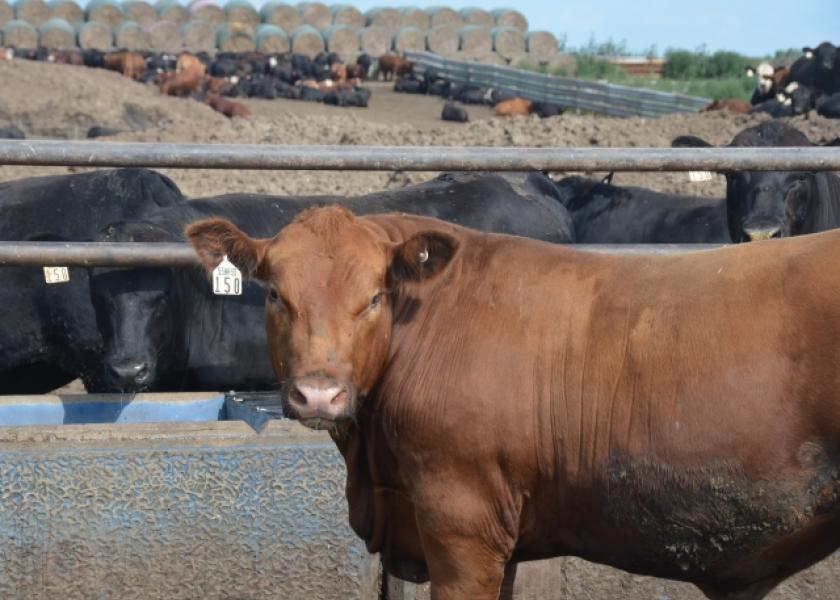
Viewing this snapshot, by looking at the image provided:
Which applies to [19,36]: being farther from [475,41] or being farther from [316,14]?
[475,41]

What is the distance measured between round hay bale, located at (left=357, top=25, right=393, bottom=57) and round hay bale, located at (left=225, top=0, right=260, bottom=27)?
6.19m

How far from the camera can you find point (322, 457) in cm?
468

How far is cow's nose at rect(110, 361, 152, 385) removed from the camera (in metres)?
5.89

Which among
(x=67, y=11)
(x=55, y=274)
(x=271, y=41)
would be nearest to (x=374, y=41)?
(x=271, y=41)

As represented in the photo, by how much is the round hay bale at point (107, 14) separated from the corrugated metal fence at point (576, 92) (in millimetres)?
21101

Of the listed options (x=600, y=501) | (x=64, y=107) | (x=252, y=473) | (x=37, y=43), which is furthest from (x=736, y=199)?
(x=37, y=43)

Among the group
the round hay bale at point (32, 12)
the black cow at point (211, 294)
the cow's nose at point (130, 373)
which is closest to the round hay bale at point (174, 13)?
the round hay bale at point (32, 12)

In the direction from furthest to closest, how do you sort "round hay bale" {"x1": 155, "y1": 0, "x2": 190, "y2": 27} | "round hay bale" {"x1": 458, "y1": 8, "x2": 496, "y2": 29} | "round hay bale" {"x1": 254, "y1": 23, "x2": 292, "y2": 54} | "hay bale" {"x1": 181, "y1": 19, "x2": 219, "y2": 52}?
"round hay bale" {"x1": 458, "y1": 8, "x2": 496, "y2": 29} → "round hay bale" {"x1": 155, "y1": 0, "x2": 190, "y2": 27} → "hay bale" {"x1": 181, "y1": 19, "x2": 219, "y2": 52} → "round hay bale" {"x1": 254, "y1": 23, "x2": 292, "y2": 54}

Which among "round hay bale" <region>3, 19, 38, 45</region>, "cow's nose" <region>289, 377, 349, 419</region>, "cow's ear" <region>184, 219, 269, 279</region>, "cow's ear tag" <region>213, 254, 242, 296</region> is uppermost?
"cow's ear" <region>184, 219, 269, 279</region>

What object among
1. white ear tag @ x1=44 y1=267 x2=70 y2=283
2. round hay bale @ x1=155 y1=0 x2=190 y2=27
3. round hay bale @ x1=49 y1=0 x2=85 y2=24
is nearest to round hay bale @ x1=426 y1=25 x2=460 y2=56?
round hay bale @ x1=155 y1=0 x2=190 y2=27

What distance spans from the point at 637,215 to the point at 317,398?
737 cm

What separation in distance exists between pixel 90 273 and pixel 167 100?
24.2 m

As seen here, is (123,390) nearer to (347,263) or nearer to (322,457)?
(322,457)

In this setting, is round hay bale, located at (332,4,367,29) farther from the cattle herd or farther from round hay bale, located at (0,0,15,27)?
the cattle herd
